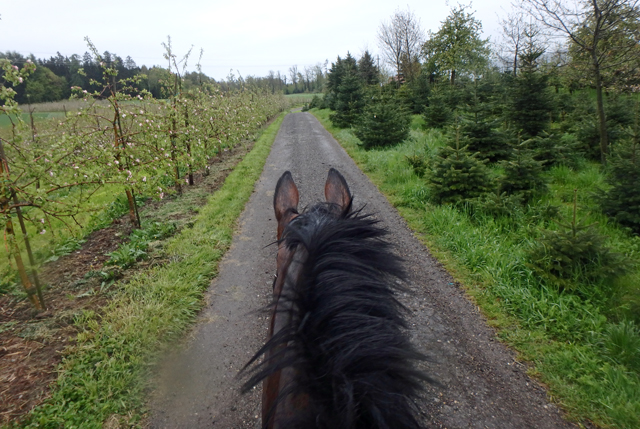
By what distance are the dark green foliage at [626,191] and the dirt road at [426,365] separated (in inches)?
111

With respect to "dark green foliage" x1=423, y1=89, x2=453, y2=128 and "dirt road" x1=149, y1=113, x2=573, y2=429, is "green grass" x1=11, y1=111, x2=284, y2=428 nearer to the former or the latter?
"dirt road" x1=149, y1=113, x2=573, y2=429

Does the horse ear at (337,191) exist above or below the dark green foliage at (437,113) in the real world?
below

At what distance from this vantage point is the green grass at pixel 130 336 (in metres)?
2.26

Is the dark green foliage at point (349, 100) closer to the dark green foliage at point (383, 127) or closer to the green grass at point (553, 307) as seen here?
the dark green foliage at point (383, 127)

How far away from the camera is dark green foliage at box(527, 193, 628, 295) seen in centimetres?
318

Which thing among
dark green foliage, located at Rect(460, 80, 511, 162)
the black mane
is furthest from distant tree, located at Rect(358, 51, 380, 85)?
the black mane

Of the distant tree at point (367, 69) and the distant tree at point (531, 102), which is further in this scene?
the distant tree at point (367, 69)

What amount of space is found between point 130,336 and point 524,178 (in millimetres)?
6061

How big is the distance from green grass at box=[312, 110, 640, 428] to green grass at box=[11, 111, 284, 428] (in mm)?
3126

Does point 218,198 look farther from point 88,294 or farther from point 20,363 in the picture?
point 20,363

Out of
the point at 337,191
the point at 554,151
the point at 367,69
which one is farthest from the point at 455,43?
the point at 337,191

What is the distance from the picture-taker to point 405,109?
558 inches

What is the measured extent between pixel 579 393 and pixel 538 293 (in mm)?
1276

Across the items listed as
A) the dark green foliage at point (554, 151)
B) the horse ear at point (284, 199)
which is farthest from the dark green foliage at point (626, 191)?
the horse ear at point (284, 199)
